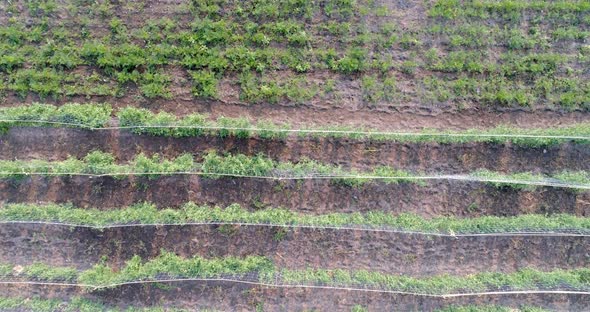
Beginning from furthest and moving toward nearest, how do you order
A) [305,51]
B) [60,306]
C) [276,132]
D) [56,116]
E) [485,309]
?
[305,51]
[276,132]
[56,116]
[485,309]
[60,306]

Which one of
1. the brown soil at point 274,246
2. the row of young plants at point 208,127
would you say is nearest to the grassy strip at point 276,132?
the row of young plants at point 208,127

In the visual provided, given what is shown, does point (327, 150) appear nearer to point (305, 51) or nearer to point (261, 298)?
point (305, 51)

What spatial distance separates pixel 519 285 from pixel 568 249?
1.68 metres

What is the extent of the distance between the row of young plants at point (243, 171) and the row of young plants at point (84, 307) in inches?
116

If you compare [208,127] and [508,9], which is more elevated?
[508,9]

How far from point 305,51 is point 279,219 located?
14.2 feet

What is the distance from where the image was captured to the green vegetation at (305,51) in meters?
11.9

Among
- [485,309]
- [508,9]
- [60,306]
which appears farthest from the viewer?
[508,9]

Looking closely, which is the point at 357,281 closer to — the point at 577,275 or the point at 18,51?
the point at 577,275

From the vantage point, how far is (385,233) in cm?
1155

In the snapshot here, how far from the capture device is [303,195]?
11711 millimetres

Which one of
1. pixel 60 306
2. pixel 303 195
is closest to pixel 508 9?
pixel 303 195

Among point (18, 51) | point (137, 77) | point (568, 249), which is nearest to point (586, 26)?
point (568, 249)

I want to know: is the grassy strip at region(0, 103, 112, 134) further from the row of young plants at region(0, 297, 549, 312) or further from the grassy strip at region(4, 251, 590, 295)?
the row of young plants at region(0, 297, 549, 312)
